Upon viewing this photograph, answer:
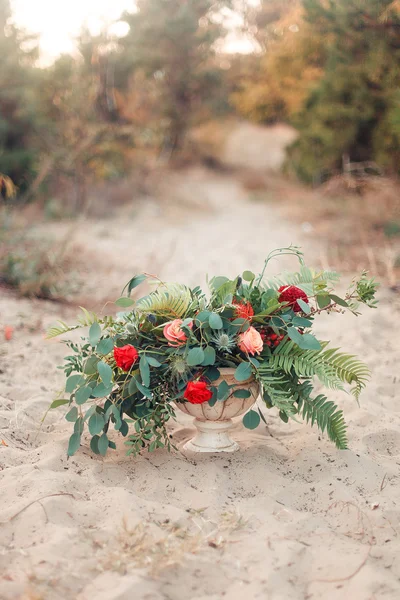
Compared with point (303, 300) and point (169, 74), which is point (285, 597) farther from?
point (169, 74)

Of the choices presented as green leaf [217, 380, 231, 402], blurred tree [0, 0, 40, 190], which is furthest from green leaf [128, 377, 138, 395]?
blurred tree [0, 0, 40, 190]

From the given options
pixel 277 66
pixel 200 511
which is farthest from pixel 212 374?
pixel 277 66

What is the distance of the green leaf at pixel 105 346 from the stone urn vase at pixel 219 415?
41cm

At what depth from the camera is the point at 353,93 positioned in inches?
362

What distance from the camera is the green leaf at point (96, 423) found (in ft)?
8.71

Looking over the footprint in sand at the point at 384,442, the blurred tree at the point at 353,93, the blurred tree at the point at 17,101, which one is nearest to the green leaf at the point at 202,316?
the footprint in sand at the point at 384,442

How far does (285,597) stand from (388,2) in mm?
6695

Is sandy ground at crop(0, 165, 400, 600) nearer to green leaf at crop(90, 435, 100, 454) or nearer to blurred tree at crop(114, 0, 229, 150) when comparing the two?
green leaf at crop(90, 435, 100, 454)

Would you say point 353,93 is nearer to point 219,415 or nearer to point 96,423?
point 219,415

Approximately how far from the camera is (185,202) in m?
11.0

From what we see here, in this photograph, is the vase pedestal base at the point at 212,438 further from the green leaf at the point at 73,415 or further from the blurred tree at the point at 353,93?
the blurred tree at the point at 353,93

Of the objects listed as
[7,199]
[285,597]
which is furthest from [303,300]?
[7,199]

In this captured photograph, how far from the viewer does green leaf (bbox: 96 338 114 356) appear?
2615 millimetres

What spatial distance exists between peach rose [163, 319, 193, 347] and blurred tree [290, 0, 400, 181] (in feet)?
18.2
